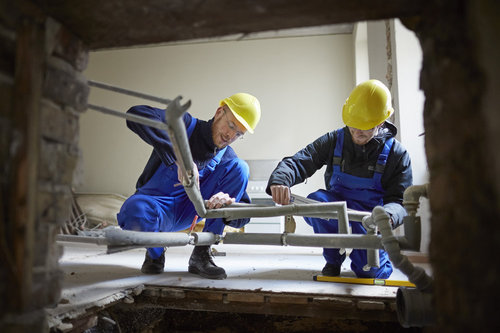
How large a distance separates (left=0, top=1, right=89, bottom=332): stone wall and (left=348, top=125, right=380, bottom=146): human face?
5.15ft

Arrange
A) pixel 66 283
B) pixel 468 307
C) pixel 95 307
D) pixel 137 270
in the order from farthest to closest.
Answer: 1. pixel 137 270
2. pixel 66 283
3. pixel 95 307
4. pixel 468 307

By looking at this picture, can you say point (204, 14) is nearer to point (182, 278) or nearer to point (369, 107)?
point (369, 107)

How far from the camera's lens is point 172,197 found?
2.18 meters

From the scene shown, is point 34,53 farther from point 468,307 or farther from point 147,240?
point 468,307

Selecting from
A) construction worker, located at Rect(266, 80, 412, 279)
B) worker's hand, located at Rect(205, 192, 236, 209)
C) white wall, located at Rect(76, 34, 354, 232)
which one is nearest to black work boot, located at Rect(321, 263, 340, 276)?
construction worker, located at Rect(266, 80, 412, 279)

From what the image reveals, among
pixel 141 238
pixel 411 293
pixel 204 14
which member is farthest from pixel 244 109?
pixel 411 293

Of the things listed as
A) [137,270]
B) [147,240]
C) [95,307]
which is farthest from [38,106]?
[137,270]

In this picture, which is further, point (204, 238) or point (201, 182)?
point (201, 182)

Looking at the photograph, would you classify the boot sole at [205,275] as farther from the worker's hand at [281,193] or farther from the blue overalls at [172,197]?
the worker's hand at [281,193]

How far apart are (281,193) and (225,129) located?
54 cm

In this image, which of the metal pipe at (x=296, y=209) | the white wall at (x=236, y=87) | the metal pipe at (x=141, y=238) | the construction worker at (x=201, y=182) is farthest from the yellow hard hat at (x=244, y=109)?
the white wall at (x=236, y=87)

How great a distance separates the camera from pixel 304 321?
6.54ft

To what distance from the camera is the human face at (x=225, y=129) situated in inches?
86.5

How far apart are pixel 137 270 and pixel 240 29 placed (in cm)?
167
